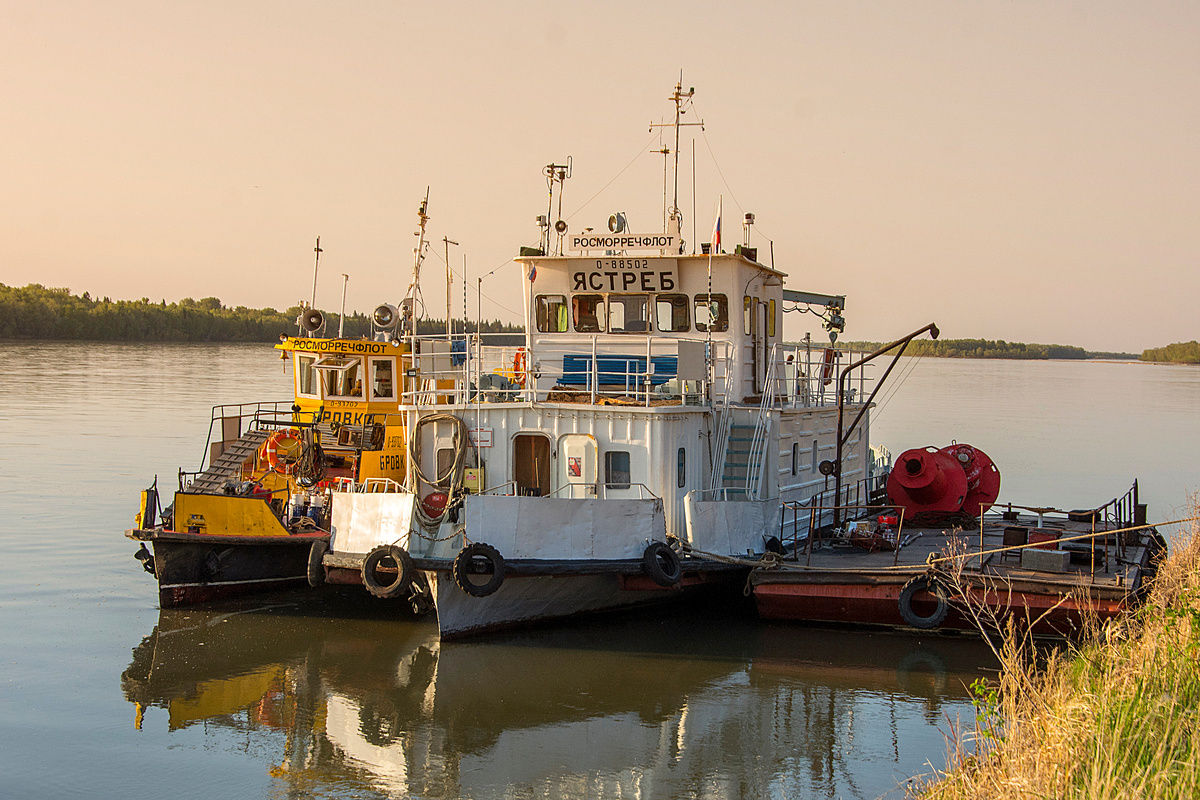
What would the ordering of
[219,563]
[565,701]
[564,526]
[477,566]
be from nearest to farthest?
[565,701] < [477,566] < [564,526] < [219,563]

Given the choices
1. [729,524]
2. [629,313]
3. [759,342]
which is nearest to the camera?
[729,524]

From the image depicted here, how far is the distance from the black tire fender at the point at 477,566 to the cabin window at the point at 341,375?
7560 mm

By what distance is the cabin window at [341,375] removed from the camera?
1812cm

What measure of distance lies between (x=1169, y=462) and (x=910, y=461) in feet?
74.7

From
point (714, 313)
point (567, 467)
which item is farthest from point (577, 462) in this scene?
point (714, 313)

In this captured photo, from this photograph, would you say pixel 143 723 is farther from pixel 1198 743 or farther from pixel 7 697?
pixel 1198 743

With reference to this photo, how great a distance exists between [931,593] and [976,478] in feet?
18.6

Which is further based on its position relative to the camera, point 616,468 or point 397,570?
point 616,468

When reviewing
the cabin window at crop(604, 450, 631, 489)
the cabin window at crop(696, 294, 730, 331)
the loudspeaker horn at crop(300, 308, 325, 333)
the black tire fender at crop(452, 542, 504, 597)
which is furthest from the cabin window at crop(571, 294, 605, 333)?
the loudspeaker horn at crop(300, 308, 325, 333)

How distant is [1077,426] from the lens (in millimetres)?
46625

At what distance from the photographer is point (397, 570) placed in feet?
38.0

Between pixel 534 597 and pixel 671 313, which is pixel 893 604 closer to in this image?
pixel 534 597

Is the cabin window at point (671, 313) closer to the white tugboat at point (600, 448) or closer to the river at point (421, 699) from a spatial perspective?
the white tugboat at point (600, 448)

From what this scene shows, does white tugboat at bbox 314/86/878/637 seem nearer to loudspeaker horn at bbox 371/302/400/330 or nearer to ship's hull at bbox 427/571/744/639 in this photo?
ship's hull at bbox 427/571/744/639
